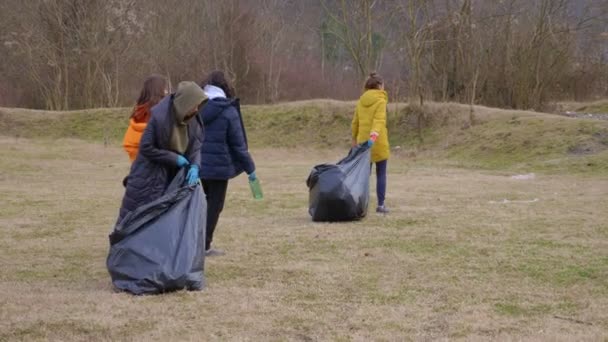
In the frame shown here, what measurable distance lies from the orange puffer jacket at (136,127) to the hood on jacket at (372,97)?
350cm

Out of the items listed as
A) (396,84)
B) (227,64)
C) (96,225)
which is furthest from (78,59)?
(96,225)

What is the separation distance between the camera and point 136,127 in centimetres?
644

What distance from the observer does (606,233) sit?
8078mm

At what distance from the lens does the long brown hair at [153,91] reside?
6297 mm

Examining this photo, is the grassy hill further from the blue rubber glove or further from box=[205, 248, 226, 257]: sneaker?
the blue rubber glove

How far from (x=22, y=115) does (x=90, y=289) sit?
22082mm

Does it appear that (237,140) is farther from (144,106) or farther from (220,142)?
(144,106)

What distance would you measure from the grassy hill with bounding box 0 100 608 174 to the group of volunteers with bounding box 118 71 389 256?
34.2 feet

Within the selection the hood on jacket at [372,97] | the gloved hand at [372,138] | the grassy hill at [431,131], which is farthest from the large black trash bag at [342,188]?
the grassy hill at [431,131]

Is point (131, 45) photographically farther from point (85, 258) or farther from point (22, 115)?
point (85, 258)

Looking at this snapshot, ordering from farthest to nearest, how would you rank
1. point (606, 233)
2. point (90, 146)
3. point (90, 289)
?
point (90, 146), point (606, 233), point (90, 289)

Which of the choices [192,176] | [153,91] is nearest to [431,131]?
[153,91]

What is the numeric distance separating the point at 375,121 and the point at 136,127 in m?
3.50

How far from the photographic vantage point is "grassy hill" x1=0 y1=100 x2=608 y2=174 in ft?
58.7
